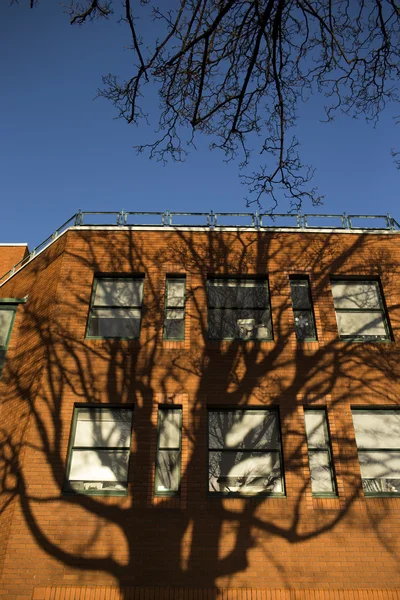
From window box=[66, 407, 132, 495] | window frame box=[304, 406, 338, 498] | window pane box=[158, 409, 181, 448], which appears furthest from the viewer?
window pane box=[158, 409, 181, 448]

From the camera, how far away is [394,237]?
529 inches

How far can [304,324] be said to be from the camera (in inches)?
482

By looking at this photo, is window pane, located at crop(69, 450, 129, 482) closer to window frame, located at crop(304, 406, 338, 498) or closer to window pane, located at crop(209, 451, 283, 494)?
window pane, located at crop(209, 451, 283, 494)

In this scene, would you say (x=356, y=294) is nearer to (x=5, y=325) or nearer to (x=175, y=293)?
(x=175, y=293)

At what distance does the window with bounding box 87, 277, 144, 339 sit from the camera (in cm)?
1209

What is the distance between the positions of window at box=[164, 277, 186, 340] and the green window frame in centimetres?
401

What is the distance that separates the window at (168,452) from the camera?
1015 centimetres

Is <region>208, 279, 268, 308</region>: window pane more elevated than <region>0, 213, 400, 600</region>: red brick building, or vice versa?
<region>208, 279, 268, 308</region>: window pane

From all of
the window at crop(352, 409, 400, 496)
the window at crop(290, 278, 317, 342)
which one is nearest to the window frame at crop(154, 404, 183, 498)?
the window at crop(290, 278, 317, 342)

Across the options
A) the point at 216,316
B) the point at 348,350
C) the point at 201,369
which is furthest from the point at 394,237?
the point at 201,369

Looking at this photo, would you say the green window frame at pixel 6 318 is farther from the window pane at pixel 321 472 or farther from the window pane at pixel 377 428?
the window pane at pixel 377 428

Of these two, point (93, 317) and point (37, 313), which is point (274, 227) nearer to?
point (93, 317)

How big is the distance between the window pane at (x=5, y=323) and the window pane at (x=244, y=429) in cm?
582

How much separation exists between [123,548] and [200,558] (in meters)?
1.49
